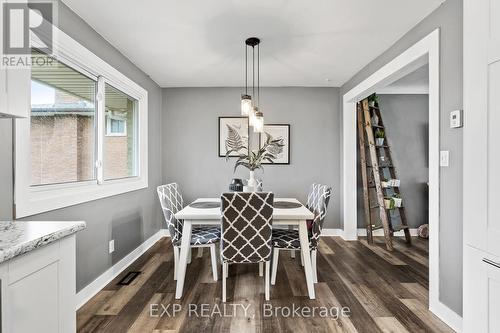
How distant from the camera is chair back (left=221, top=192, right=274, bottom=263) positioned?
2113mm

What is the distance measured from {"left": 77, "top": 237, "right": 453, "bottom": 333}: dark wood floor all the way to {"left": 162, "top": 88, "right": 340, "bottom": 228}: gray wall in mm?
1278

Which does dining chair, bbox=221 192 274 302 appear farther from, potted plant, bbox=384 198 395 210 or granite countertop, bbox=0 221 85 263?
potted plant, bbox=384 198 395 210

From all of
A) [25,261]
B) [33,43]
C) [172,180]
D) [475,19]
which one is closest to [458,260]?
[475,19]

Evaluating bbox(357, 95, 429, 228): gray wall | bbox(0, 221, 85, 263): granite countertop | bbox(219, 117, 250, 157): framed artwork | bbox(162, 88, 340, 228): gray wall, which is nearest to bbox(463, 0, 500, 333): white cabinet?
bbox(0, 221, 85, 263): granite countertop

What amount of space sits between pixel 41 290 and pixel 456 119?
2.57m

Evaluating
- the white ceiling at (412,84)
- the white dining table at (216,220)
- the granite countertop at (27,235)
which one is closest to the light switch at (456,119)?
the white dining table at (216,220)

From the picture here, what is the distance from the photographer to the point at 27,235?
1007 millimetres

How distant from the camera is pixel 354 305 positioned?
7.38ft

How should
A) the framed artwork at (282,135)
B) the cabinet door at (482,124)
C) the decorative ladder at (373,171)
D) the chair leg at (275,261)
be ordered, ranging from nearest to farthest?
the cabinet door at (482,124) → the chair leg at (275,261) → the decorative ladder at (373,171) → the framed artwork at (282,135)

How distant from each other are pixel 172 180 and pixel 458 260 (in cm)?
381

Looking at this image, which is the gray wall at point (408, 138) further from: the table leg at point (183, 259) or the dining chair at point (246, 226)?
the table leg at point (183, 259)

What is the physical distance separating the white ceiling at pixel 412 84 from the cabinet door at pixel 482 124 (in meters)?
2.62

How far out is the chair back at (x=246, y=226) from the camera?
6.93 feet

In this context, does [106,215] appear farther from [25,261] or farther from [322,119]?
[322,119]
